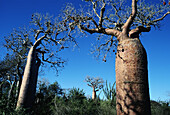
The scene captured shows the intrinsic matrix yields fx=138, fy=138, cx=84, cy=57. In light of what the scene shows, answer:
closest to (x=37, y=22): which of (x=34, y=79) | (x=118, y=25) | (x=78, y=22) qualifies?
(x=34, y=79)

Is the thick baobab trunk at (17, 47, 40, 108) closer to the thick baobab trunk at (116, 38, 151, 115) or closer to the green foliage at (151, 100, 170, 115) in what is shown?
the thick baobab trunk at (116, 38, 151, 115)

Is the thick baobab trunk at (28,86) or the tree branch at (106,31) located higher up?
the tree branch at (106,31)

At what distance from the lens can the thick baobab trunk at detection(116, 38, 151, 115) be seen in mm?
2984

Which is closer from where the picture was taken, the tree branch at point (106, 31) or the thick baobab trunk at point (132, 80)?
the thick baobab trunk at point (132, 80)

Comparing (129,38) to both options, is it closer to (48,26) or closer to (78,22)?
(78,22)

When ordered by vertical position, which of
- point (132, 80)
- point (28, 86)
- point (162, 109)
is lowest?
point (162, 109)

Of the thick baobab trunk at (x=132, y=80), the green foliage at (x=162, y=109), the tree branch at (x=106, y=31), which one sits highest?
the tree branch at (x=106, y=31)

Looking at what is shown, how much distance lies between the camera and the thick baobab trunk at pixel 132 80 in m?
2.98

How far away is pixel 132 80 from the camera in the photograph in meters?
3.12

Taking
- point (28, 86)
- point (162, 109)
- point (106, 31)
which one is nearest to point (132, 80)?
point (106, 31)

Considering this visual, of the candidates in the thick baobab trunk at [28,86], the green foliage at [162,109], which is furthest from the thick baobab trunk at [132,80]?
the green foliage at [162,109]

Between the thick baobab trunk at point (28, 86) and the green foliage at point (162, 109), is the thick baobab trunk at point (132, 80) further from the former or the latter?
the green foliage at point (162, 109)

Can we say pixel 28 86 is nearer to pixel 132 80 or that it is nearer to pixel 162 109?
pixel 132 80

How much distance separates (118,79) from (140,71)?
538 mm
